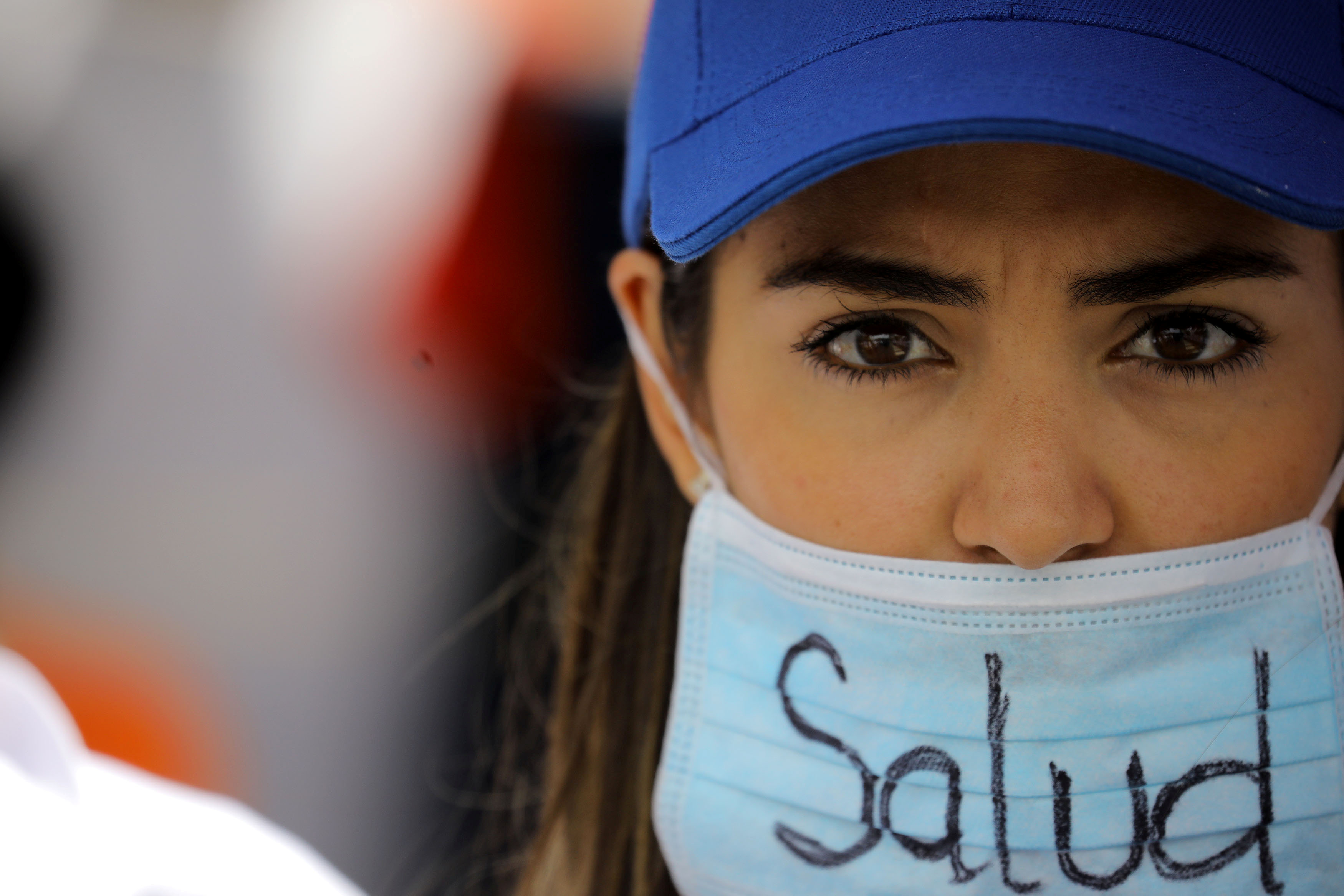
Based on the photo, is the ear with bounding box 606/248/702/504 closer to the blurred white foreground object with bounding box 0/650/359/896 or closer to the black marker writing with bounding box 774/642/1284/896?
the black marker writing with bounding box 774/642/1284/896

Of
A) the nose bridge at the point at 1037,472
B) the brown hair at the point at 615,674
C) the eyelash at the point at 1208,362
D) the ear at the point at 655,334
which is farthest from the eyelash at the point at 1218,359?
the brown hair at the point at 615,674

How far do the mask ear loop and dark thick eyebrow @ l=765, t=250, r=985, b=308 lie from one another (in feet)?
1.05

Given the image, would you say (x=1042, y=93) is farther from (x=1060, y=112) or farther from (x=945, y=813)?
(x=945, y=813)

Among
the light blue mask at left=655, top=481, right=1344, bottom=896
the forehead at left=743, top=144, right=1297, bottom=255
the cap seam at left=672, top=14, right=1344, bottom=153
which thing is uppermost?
the cap seam at left=672, top=14, right=1344, bottom=153

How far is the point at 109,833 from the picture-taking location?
1.35 metres

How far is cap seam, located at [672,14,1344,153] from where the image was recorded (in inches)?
47.3

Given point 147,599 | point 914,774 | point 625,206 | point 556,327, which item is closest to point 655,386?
point 625,206

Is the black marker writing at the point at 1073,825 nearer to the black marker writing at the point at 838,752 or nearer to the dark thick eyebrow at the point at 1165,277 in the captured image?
the black marker writing at the point at 838,752

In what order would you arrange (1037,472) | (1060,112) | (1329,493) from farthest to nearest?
(1329,493) → (1037,472) → (1060,112)

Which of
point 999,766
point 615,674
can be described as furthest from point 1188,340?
point 615,674

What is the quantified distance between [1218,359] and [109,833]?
4.58 ft

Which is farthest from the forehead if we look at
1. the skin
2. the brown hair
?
the brown hair

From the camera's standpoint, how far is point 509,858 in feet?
7.46

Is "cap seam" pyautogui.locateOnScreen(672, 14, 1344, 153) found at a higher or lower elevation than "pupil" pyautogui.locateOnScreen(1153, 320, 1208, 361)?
higher
